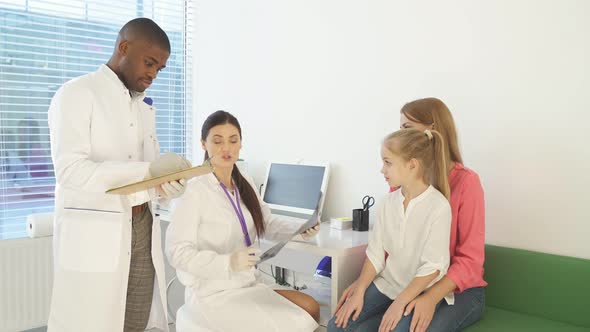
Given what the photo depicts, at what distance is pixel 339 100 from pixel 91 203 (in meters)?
1.42

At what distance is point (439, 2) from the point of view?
2342mm

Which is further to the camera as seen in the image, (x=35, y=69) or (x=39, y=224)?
(x=35, y=69)

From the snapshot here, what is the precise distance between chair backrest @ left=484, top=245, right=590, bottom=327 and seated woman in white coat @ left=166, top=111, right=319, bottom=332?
2.37 feet

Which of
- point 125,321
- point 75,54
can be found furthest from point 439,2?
point 75,54

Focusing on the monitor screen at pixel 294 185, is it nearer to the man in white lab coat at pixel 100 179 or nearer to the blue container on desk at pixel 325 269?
the blue container on desk at pixel 325 269

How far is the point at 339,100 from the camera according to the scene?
2764mm

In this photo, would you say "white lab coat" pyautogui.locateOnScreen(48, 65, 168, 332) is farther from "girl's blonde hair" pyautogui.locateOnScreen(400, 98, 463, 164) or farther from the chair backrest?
the chair backrest

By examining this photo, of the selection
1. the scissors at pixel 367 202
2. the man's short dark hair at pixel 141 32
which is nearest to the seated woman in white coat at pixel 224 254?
the man's short dark hair at pixel 141 32

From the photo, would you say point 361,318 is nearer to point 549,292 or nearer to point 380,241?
point 380,241

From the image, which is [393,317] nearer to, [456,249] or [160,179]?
[456,249]

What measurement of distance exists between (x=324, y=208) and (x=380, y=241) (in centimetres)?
89

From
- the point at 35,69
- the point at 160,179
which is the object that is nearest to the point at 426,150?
the point at 160,179

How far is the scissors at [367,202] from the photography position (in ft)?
8.39

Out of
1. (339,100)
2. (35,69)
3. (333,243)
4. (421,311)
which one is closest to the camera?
(421,311)
